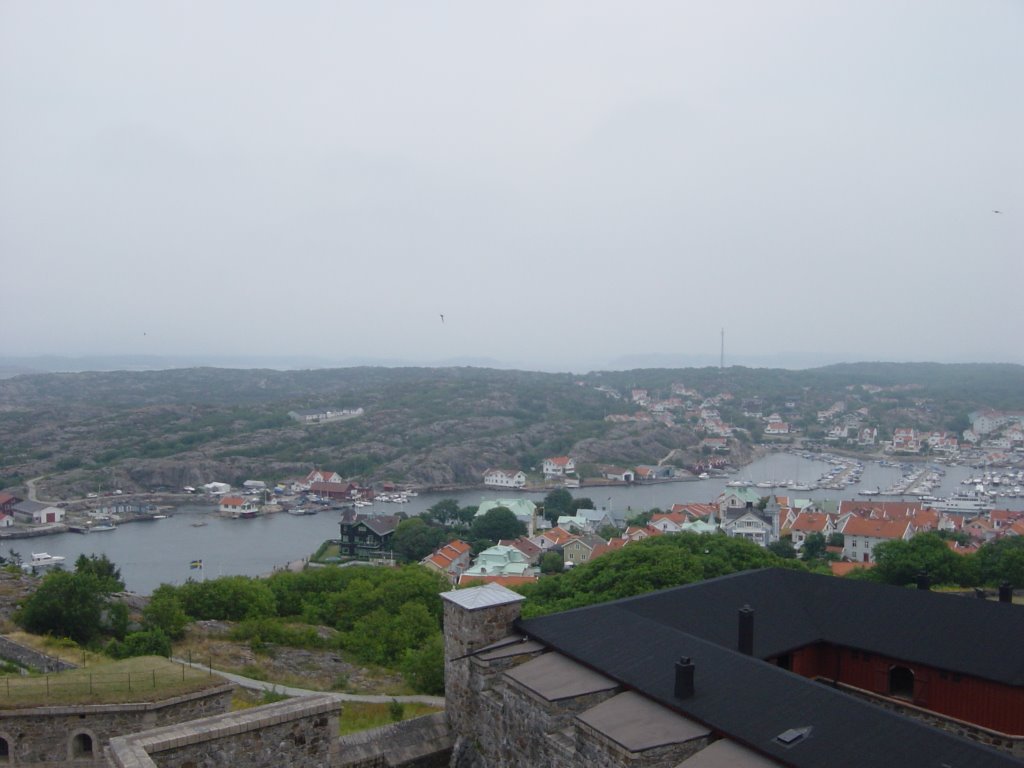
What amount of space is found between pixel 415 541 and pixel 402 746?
3302cm

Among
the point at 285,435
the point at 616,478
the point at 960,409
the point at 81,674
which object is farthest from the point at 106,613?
the point at 960,409

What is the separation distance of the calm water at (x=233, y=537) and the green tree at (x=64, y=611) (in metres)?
19.5

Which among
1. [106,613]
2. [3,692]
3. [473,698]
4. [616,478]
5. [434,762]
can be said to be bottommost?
[616,478]

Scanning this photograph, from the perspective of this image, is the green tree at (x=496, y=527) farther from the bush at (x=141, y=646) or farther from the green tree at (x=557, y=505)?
the bush at (x=141, y=646)

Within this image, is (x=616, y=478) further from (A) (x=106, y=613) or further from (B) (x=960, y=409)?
(B) (x=960, y=409)

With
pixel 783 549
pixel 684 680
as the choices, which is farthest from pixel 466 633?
pixel 783 549

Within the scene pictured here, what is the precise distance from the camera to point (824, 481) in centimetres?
6394

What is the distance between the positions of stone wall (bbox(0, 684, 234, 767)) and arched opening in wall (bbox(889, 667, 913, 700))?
6700 millimetres

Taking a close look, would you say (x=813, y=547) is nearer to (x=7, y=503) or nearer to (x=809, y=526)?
(x=809, y=526)

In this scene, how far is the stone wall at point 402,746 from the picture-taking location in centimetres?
611

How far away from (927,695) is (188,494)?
57347 mm

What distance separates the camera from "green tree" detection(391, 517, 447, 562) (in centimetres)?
3866

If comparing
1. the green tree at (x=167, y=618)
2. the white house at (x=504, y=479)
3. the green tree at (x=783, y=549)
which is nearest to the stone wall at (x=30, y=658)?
the green tree at (x=167, y=618)

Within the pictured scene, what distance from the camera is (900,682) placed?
7.54 m
